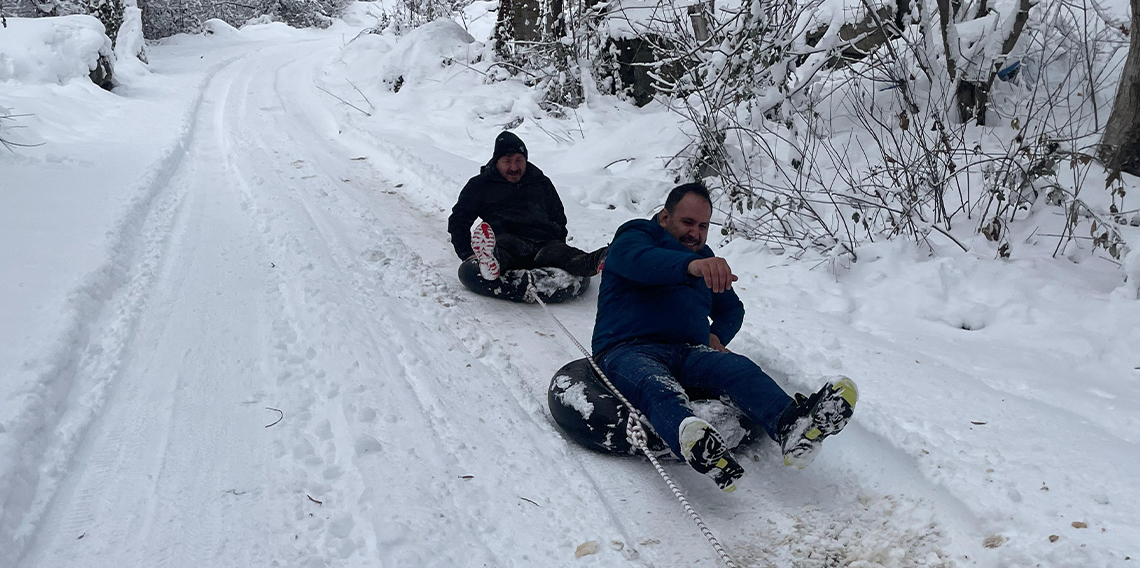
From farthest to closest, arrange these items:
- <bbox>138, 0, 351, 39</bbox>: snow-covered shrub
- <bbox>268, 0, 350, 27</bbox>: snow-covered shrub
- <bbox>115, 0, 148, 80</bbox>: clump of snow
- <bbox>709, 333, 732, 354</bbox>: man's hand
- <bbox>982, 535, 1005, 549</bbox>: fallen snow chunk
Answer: <bbox>268, 0, 350, 27</bbox>: snow-covered shrub
<bbox>138, 0, 351, 39</bbox>: snow-covered shrub
<bbox>115, 0, 148, 80</bbox>: clump of snow
<bbox>709, 333, 732, 354</bbox>: man's hand
<bbox>982, 535, 1005, 549</bbox>: fallen snow chunk

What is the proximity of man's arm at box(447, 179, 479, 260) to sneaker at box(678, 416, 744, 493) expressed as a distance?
9.14ft

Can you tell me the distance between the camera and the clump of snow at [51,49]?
11.2 meters

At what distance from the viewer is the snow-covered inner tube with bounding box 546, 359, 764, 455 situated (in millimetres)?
2895

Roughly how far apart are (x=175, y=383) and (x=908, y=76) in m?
5.43

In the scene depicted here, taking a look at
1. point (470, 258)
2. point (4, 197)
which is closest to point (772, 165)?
point (470, 258)

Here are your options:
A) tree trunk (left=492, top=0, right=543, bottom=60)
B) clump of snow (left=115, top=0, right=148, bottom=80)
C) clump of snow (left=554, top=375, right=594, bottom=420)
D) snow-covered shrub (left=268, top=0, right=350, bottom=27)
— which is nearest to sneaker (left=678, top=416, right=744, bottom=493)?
clump of snow (left=554, top=375, right=594, bottom=420)

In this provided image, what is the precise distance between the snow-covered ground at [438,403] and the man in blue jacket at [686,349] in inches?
11.4

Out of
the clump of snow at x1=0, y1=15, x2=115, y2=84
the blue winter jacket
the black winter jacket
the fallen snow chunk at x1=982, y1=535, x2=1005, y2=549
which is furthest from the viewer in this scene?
the clump of snow at x1=0, y1=15, x2=115, y2=84

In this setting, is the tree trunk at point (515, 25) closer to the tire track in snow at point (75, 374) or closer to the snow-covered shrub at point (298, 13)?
the tire track in snow at point (75, 374)

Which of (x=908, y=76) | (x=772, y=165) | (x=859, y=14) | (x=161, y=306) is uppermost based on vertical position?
(x=859, y=14)

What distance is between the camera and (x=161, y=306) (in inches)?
163

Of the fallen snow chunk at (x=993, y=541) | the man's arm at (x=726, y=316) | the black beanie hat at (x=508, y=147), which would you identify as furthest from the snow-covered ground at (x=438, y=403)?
the black beanie hat at (x=508, y=147)

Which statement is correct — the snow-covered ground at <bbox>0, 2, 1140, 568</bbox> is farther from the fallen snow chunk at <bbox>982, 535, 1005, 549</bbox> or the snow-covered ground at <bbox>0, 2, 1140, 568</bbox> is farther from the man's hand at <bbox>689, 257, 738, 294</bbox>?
the man's hand at <bbox>689, 257, 738, 294</bbox>

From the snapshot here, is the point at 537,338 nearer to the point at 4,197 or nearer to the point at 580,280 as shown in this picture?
the point at 580,280
